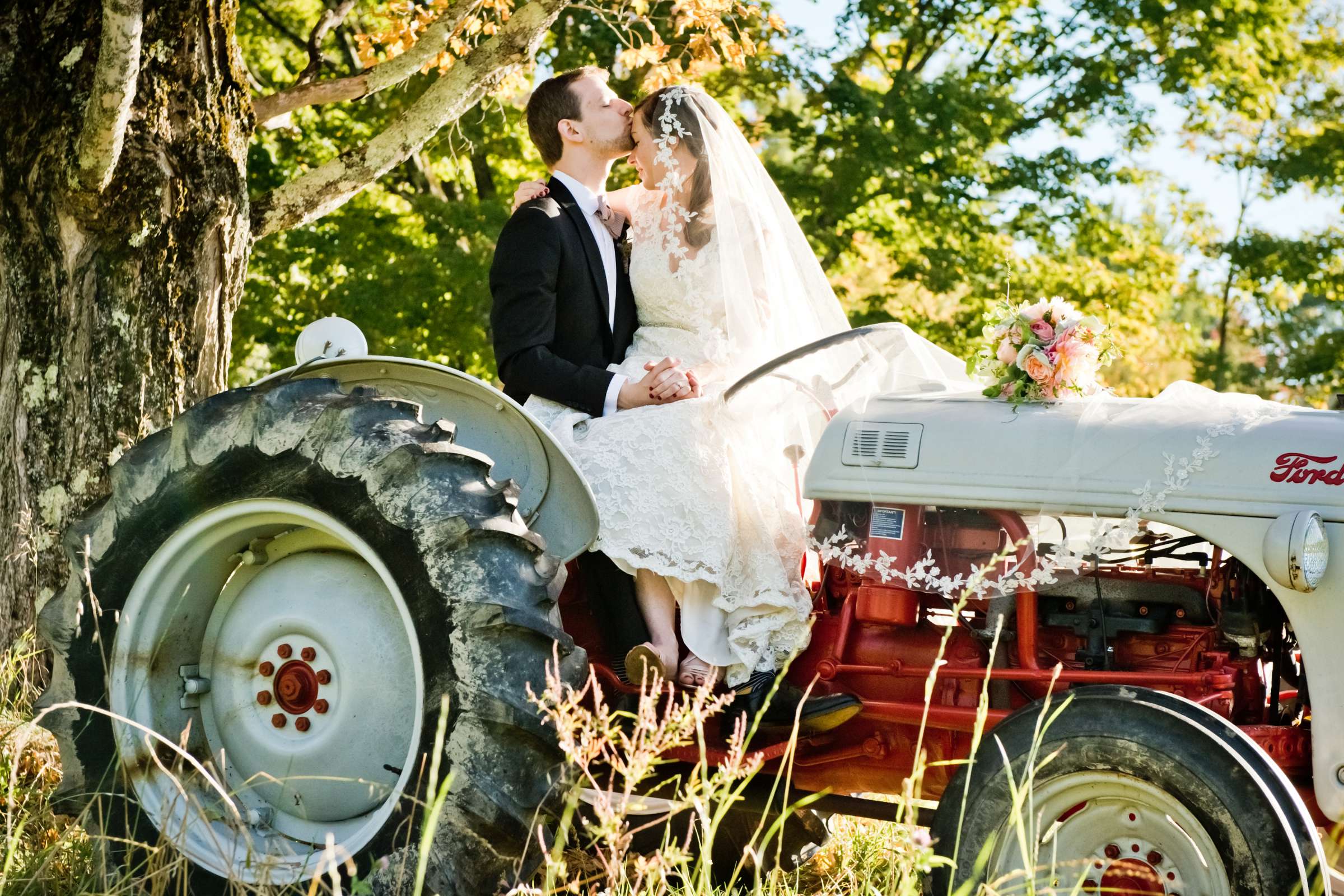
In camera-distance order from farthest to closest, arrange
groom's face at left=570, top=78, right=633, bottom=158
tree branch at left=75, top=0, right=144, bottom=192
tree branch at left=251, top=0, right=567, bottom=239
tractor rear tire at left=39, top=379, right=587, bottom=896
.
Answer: tree branch at left=251, top=0, right=567, bottom=239, tree branch at left=75, top=0, right=144, bottom=192, groom's face at left=570, top=78, right=633, bottom=158, tractor rear tire at left=39, top=379, right=587, bottom=896

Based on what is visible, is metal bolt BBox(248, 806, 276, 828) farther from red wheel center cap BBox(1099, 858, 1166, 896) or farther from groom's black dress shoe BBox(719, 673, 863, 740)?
red wheel center cap BBox(1099, 858, 1166, 896)

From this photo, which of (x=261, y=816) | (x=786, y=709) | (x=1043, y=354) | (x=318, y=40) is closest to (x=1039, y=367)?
(x=1043, y=354)

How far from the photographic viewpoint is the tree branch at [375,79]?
560 centimetres

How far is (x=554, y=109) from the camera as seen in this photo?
392 centimetres

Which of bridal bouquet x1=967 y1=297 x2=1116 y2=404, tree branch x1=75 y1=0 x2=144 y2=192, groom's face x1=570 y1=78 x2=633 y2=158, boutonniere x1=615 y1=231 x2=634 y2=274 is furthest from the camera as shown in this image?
tree branch x1=75 y1=0 x2=144 y2=192

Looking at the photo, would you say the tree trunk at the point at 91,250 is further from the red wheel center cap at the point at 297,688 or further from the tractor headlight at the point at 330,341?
the red wheel center cap at the point at 297,688

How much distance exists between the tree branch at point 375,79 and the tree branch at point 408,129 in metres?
0.02

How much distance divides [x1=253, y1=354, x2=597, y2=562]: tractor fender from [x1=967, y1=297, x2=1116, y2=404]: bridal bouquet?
104 cm

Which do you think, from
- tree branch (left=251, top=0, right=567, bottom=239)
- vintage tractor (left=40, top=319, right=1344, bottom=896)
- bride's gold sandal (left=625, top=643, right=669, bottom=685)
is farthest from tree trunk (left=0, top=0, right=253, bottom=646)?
bride's gold sandal (left=625, top=643, right=669, bottom=685)

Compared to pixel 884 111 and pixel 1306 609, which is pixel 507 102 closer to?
pixel 884 111

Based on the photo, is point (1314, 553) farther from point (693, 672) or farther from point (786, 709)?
point (693, 672)

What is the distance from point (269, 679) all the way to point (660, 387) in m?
1.23

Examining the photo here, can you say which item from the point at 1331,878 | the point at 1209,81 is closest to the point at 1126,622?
the point at 1331,878

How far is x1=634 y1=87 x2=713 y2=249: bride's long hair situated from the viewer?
11.7ft
